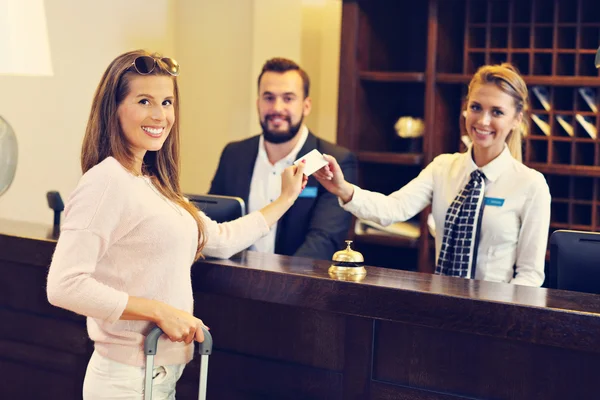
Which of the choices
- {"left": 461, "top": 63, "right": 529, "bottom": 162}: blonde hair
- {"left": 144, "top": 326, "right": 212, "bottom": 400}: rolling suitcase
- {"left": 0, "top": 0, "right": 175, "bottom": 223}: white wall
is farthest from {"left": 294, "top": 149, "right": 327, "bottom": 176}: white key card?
{"left": 0, "top": 0, "right": 175, "bottom": 223}: white wall

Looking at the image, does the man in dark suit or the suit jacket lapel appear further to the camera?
the suit jacket lapel

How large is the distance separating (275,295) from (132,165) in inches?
20.6

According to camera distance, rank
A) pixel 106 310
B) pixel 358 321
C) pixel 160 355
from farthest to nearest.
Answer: pixel 358 321 → pixel 160 355 → pixel 106 310

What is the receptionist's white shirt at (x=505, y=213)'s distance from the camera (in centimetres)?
265

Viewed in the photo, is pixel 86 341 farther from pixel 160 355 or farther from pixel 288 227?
pixel 288 227

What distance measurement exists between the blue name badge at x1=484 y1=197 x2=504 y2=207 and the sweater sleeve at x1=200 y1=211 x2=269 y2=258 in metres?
0.80

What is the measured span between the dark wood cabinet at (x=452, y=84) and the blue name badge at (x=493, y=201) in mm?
1171

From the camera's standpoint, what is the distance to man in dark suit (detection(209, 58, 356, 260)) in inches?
142

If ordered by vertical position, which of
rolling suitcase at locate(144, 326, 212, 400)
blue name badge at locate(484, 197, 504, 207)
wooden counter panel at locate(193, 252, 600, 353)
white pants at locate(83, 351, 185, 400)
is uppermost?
blue name badge at locate(484, 197, 504, 207)

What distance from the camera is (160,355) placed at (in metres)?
1.96

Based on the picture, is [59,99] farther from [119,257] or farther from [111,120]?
[119,257]

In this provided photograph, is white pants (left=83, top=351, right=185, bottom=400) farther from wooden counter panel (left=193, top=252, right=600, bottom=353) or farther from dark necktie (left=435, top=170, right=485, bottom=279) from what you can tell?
dark necktie (left=435, top=170, right=485, bottom=279)

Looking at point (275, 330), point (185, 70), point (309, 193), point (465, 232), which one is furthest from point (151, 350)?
point (185, 70)

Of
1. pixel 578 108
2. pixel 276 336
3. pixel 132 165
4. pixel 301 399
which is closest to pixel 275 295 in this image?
pixel 276 336
